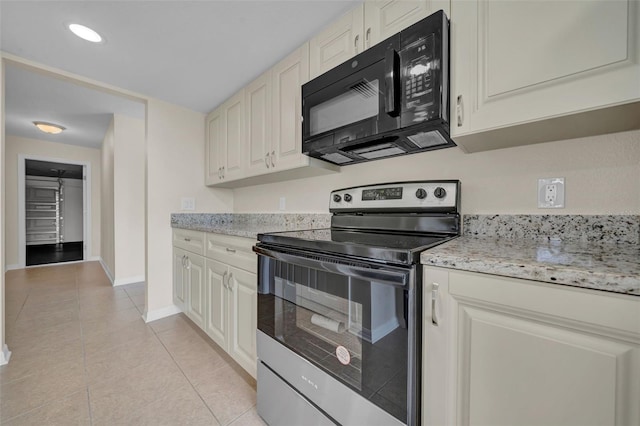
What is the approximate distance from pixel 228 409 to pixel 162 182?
207cm

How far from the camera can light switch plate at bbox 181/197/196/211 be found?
2.63 metres

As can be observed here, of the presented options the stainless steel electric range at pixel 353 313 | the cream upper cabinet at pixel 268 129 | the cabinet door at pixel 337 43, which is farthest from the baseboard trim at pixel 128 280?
the cabinet door at pixel 337 43

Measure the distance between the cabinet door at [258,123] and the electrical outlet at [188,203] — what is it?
3.26ft

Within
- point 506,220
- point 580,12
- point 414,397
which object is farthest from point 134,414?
point 580,12

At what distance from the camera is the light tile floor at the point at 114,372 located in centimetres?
130

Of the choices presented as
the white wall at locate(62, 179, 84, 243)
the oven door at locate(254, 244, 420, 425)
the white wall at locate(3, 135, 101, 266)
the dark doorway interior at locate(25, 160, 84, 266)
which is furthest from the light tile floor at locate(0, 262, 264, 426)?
the white wall at locate(62, 179, 84, 243)

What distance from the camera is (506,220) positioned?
1.10 m

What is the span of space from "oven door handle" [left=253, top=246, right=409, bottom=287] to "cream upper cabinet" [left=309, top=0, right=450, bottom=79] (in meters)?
1.05

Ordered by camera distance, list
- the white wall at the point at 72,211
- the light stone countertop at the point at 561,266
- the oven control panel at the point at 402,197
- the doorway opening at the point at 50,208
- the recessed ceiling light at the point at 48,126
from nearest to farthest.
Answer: the light stone countertop at the point at 561,266, the oven control panel at the point at 402,197, the recessed ceiling light at the point at 48,126, the doorway opening at the point at 50,208, the white wall at the point at 72,211

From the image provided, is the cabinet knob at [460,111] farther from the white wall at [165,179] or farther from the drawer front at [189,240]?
the white wall at [165,179]

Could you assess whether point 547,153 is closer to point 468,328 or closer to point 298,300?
point 468,328

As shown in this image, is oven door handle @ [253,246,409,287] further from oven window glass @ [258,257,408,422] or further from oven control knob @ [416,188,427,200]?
oven control knob @ [416,188,427,200]

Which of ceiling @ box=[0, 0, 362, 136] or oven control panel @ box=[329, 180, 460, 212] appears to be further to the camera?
ceiling @ box=[0, 0, 362, 136]

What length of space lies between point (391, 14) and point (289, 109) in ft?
2.54
